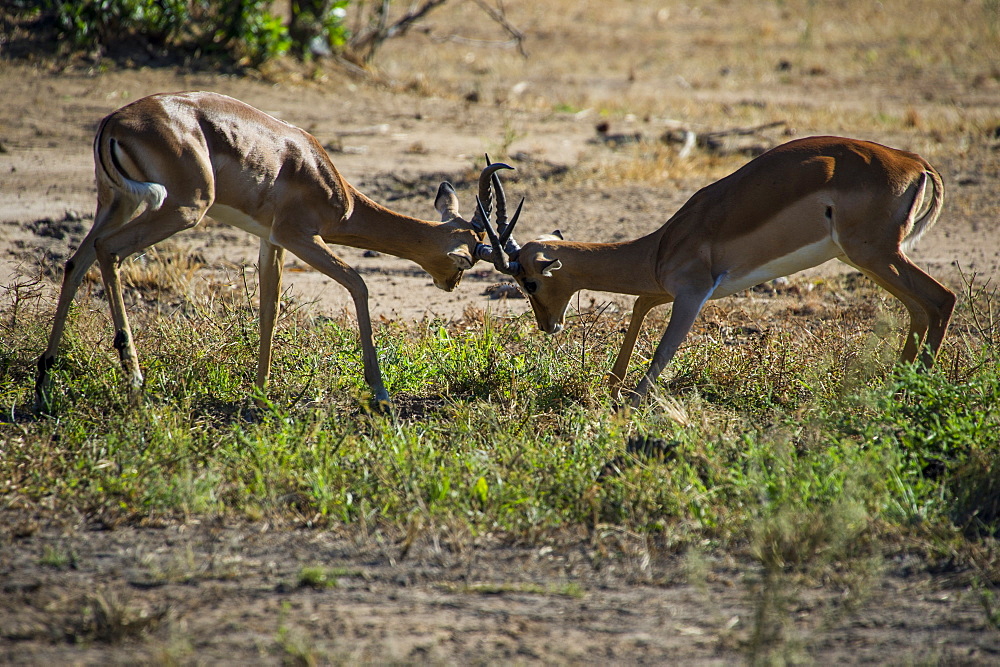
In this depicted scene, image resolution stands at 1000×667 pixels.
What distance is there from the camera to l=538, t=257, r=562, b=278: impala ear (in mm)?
5570

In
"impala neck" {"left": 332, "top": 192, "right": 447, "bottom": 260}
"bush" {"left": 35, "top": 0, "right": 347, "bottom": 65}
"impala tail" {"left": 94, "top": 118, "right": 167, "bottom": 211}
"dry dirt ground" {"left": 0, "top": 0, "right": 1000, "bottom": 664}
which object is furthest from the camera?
"bush" {"left": 35, "top": 0, "right": 347, "bottom": 65}

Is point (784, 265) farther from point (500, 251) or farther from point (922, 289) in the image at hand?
point (500, 251)

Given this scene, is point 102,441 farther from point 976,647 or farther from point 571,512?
point 976,647

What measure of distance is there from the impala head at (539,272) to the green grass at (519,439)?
0.25 meters

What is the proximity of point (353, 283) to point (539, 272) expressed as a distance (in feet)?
3.59

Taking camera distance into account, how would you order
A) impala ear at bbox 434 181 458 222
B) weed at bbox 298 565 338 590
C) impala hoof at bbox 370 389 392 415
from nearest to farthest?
1. weed at bbox 298 565 338 590
2. impala hoof at bbox 370 389 392 415
3. impala ear at bbox 434 181 458 222

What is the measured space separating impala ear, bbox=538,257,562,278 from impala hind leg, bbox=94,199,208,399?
194cm

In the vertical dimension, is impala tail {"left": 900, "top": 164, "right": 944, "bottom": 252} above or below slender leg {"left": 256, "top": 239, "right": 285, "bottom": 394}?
above

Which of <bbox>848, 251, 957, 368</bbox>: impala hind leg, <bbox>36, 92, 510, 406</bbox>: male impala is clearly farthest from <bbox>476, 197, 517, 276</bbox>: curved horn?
<bbox>848, 251, 957, 368</bbox>: impala hind leg

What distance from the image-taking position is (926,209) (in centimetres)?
554

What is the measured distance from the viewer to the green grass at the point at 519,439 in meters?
4.17

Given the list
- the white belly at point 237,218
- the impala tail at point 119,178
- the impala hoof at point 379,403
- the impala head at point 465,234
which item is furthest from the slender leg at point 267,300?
the impala head at point 465,234

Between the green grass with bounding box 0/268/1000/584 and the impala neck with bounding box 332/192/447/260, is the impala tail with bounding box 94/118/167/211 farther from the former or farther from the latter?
the impala neck with bounding box 332/192/447/260

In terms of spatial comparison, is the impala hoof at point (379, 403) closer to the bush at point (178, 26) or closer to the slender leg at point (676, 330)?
the slender leg at point (676, 330)
